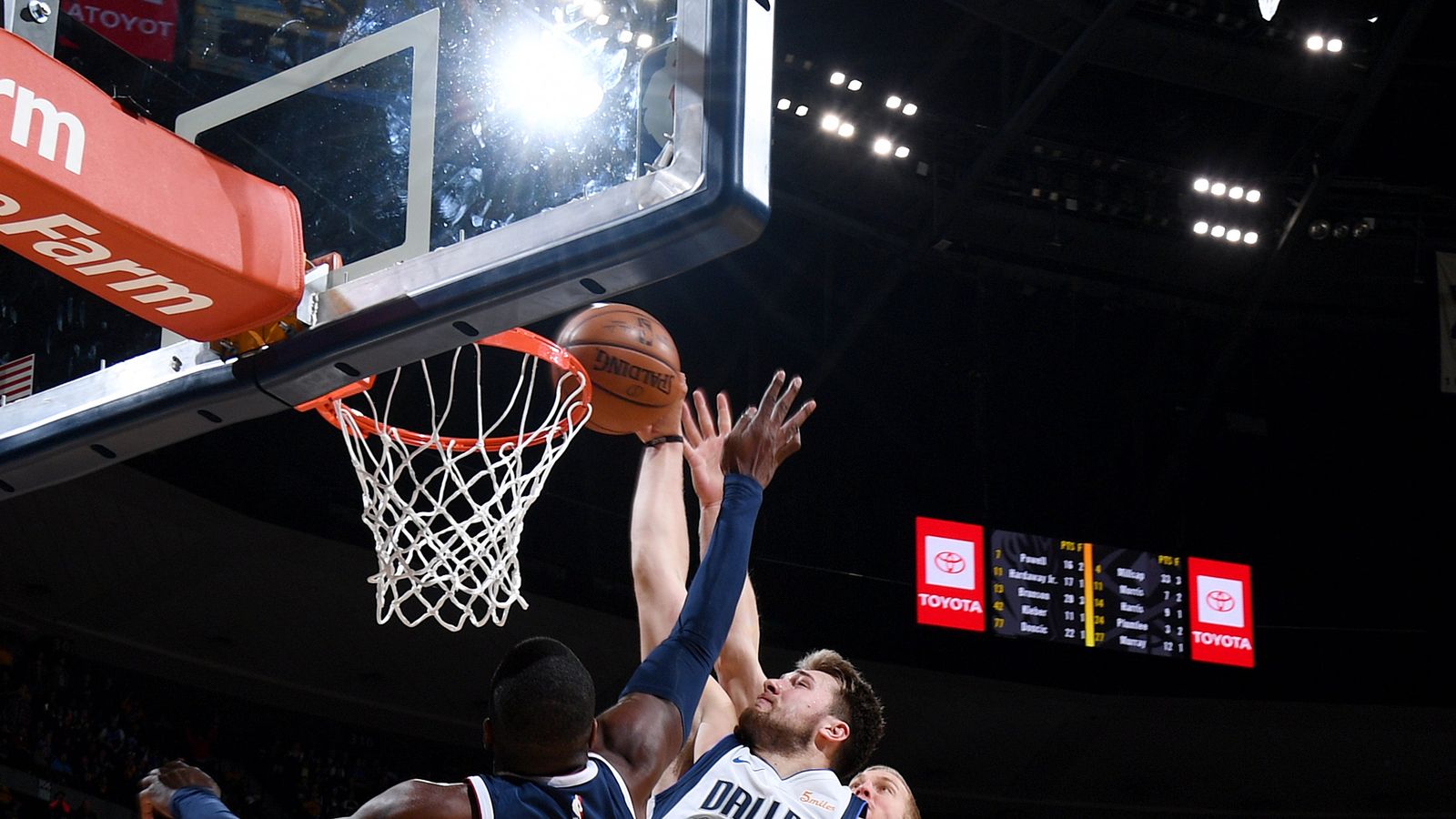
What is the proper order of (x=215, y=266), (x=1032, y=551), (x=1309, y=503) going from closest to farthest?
(x=215, y=266) → (x=1032, y=551) → (x=1309, y=503)

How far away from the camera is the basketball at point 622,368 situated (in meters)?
3.71

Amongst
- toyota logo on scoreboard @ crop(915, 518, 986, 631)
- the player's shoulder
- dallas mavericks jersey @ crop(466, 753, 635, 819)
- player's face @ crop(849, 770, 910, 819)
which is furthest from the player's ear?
toyota logo on scoreboard @ crop(915, 518, 986, 631)

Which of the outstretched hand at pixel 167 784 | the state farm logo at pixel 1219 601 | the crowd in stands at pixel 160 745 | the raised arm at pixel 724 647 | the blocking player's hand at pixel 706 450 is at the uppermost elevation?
the state farm logo at pixel 1219 601

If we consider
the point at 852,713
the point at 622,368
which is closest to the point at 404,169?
the point at 622,368

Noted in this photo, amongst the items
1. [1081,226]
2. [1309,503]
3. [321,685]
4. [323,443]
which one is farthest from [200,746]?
[1309,503]

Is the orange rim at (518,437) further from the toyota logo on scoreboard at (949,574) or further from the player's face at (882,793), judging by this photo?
the toyota logo on scoreboard at (949,574)

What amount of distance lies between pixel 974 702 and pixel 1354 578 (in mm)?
3495

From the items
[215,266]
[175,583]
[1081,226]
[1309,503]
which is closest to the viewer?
[215,266]

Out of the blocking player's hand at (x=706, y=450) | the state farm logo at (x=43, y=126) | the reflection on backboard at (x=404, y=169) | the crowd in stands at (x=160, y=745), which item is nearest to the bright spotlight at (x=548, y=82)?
the reflection on backboard at (x=404, y=169)

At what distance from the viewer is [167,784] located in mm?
2275

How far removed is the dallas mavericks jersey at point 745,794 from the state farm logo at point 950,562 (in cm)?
721

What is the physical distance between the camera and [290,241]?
256 centimetres

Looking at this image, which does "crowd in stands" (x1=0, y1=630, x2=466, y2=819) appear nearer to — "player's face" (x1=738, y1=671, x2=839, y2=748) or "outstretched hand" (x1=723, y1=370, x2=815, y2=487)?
"player's face" (x1=738, y1=671, x2=839, y2=748)

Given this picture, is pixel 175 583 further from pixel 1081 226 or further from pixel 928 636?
pixel 1081 226
